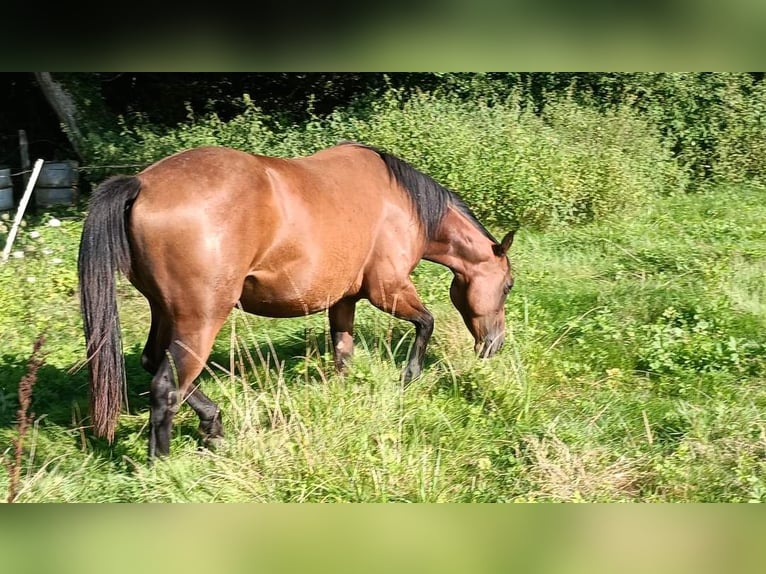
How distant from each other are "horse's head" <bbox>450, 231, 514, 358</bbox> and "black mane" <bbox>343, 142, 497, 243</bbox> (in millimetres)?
493

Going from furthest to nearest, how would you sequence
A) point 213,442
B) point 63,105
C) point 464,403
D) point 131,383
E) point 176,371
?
point 63,105, point 131,383, point 464,403, point 213,442, point 176,371

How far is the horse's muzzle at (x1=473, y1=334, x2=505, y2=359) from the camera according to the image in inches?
211

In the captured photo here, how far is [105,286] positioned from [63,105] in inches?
374

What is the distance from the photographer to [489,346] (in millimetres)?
5383

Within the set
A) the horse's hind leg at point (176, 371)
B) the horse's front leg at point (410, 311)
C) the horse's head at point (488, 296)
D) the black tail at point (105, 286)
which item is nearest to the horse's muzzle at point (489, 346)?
the horse's head at point (488, 296)

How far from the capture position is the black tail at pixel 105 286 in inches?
147

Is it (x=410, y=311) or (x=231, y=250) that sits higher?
(x=231, y=250)

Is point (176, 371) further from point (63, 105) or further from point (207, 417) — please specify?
point (63, 105)

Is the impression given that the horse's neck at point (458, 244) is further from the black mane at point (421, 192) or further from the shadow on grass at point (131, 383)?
the shadow on grass at point (131, 383)

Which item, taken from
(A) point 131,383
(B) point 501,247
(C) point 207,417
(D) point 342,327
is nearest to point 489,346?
(B) point 501,247

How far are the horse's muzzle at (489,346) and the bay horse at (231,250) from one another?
6 cm

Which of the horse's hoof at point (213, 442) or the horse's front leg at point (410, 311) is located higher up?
the horse's front leg at point (410, 311)
